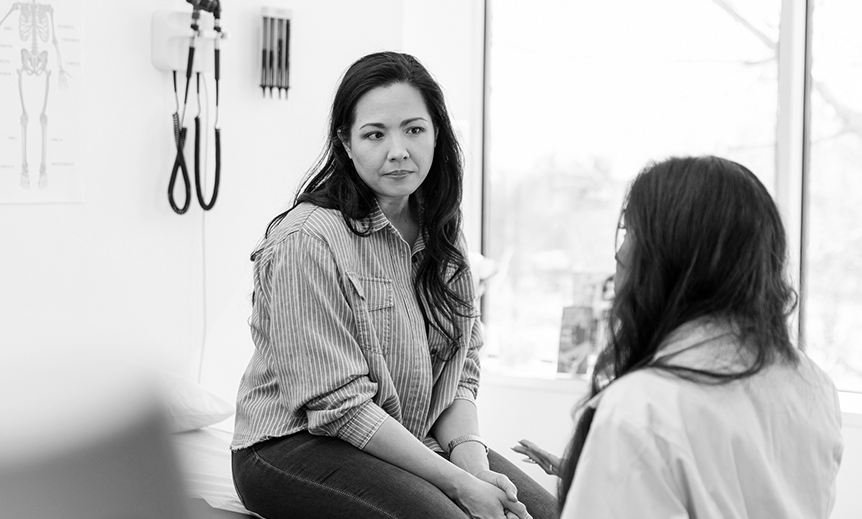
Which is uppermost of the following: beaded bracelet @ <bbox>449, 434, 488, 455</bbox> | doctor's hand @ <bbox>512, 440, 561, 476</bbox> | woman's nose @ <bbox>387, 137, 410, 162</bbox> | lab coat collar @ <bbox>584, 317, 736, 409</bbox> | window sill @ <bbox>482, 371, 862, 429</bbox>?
woman's nose @ <bbox>387, 137, 410, 162</bbox>

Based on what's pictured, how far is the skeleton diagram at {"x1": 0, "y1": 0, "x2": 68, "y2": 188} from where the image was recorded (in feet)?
6.84

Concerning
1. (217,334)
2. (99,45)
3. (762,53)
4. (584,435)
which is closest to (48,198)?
(99,45)

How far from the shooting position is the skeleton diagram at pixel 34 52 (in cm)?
209

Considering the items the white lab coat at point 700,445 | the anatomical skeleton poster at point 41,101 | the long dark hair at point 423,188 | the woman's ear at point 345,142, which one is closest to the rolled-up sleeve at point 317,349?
the long dark hair at point 423,188

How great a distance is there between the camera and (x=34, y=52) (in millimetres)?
2109

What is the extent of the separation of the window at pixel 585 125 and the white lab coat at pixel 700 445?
89.3 inches

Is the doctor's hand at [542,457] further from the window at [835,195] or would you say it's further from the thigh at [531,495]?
the window at [835,195]

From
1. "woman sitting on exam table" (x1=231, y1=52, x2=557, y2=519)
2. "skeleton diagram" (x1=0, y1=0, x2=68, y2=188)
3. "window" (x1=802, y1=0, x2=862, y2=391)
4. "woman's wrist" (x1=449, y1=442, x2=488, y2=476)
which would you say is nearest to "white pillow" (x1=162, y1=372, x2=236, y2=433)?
"woman sitting on exam table" (x1=231, y1=52, x2=557, y2=519)

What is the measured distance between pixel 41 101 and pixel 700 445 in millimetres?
1750

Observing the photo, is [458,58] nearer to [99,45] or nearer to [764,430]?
[99,45]

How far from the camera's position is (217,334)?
103 inches

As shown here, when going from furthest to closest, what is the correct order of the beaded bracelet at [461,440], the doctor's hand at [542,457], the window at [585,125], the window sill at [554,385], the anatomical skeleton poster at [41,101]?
the window at [585,125], the window sill at [554,385], the anatomical skeleton poster at [41,101], the beaded bracelet at [461,440], the doctor's hand at [542,457]

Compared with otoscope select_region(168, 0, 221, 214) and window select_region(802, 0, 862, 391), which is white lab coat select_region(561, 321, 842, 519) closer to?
otoscope select_region(168, 0, 221, 214)

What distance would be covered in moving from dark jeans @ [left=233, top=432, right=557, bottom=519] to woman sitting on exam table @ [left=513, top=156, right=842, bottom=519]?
0.42m
